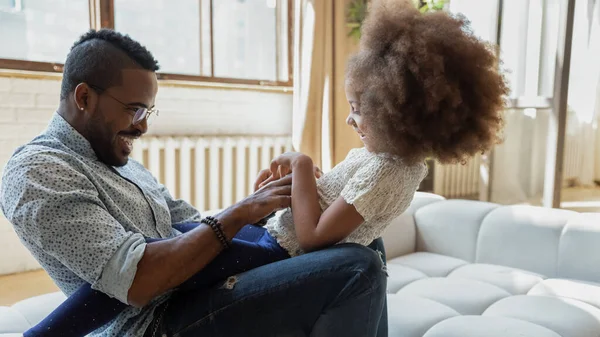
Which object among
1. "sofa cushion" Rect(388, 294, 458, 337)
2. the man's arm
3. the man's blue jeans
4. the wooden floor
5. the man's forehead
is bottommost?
the wooden floor

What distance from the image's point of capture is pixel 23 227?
0.88 metres

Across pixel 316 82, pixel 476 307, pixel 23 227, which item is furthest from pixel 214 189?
pixel 23 227

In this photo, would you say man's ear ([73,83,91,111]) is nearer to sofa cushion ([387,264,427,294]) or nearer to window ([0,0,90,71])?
sofa cushion ([387,264,427,294])

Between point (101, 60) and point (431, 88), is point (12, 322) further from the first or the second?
point (431, 88)

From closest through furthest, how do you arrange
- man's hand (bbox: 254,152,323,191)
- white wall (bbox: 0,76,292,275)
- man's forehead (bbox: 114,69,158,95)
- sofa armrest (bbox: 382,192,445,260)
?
man's forehead (bbox: 114,69,158,95) → man's hand (bbox: 254,152,323,191) → sofa armrest (bbox: 382,192,445,260) → white wall (bbox: 0,76,292,275)

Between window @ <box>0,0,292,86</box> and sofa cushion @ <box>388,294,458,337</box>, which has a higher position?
window @ <box>0,0,292,86</box>

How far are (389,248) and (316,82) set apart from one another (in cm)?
156

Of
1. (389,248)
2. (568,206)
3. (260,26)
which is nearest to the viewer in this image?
(389,248)

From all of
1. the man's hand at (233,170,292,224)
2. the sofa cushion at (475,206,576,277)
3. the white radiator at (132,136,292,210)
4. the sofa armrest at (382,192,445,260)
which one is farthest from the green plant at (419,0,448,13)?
the man's hand at (233,170,292,224)

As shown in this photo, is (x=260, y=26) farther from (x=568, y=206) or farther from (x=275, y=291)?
(x=275, y=291)

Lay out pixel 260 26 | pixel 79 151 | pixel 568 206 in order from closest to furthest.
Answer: pixel 79 151 < pixel 568 206 < pixel 260 26

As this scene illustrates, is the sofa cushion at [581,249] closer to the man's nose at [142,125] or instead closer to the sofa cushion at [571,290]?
the sofa cushion at [571,290]

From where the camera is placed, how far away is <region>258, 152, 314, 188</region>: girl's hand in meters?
1.15

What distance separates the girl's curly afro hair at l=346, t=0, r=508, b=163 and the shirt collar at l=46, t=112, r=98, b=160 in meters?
0.59
